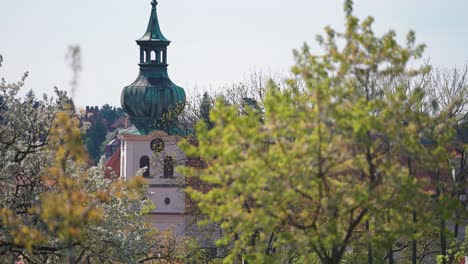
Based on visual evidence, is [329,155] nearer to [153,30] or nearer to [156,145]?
[156,145]

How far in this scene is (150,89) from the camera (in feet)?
304

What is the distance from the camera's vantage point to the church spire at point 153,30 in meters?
93.6

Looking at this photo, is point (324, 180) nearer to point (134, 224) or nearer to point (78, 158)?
point (78, 158)

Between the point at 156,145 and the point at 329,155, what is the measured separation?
69.7m

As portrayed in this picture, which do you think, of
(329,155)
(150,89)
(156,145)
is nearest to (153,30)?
(150,89)

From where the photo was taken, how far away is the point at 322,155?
2039 centimetres

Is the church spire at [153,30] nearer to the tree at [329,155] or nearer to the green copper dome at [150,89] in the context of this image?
the green copper dome at [150,89]

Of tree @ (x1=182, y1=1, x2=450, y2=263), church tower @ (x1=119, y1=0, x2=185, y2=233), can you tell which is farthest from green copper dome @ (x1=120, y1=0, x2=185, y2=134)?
tree @ (x1=182, y1=1, x2=450, y2=263)

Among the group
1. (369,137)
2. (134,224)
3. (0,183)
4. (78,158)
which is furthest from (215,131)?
(134,224)

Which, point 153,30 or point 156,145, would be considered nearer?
point 156,145

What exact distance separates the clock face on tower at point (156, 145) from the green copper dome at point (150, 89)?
1254mm

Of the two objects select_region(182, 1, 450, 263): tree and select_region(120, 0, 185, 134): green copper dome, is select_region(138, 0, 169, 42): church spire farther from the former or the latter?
select_region(182, 1, 450, 263): tree

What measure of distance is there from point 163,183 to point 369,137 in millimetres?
71572

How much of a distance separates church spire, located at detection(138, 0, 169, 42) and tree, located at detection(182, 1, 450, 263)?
7196cm
